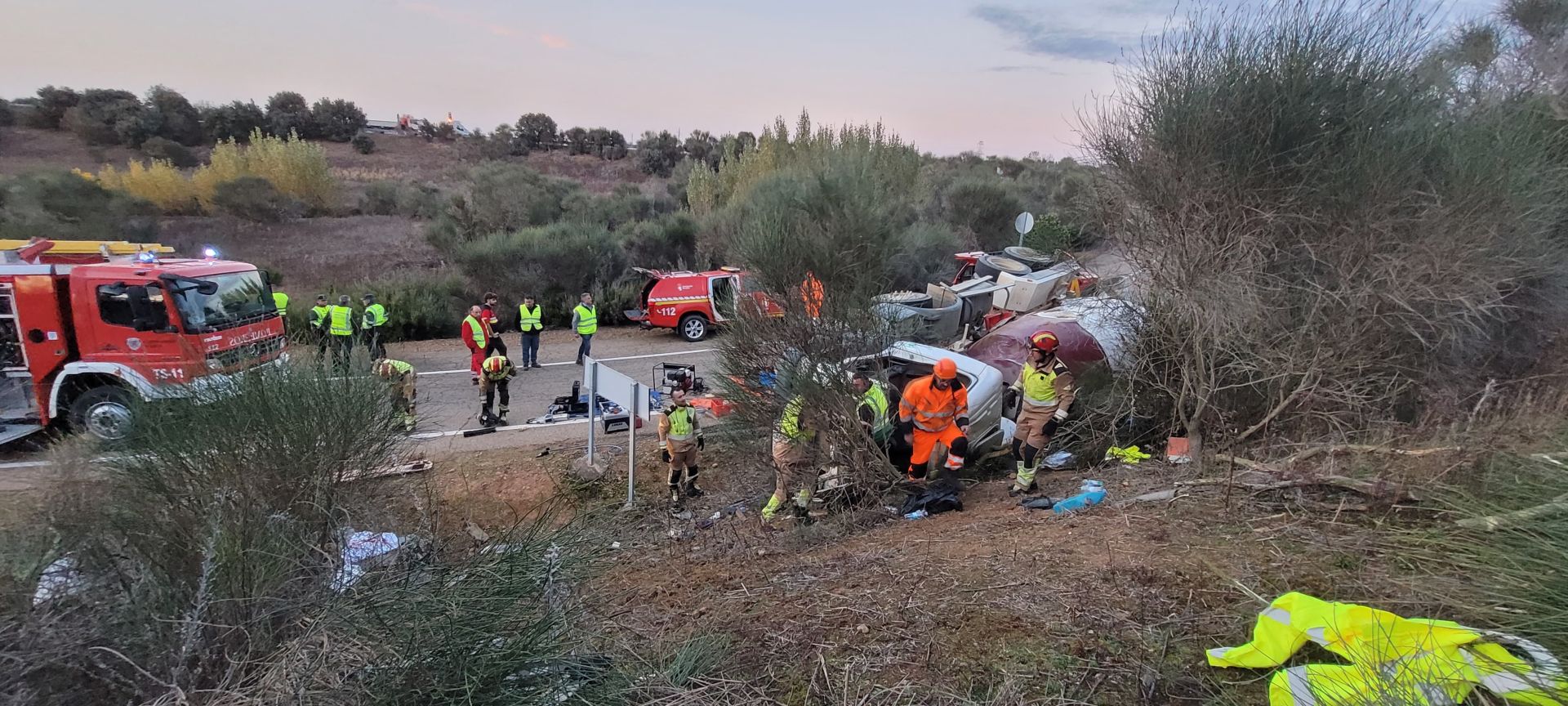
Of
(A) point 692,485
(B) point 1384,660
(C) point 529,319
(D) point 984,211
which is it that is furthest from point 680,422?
(D) point 984,211

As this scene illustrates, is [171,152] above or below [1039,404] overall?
above

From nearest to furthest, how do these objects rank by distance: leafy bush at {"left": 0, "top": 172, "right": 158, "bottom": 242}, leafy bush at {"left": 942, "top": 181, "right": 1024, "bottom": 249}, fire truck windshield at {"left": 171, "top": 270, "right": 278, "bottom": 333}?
fire truck windshield at {"left": 171, "top": 270, "right": 278, "bottom": 333}
leafy bush at {"left": 0, "top": 172, "right": 158, "bottom": 242}
leafy bush at {"left": 942, "top": 181, "right": 1024, "bottom": 249}

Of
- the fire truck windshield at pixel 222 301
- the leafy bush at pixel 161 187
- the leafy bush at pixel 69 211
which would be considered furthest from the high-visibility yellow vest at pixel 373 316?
the leafy bush at pixel 161 187

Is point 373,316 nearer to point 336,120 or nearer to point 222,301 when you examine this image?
point 222,301

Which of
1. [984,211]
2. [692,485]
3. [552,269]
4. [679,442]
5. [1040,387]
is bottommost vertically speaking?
[692,485]

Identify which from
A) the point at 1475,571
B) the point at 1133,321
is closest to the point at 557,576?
the point at 1475,571

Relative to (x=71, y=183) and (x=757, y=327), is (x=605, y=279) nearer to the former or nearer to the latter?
(x=757, y=327)

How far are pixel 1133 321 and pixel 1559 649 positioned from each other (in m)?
4.78

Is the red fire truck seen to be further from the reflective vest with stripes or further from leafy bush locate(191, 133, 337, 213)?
leafy bush locate(191, 133, 337, 213)

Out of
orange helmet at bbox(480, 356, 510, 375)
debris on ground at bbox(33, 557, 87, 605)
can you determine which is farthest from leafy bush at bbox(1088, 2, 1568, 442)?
orange helmet at bbox(480, 356, 510, 375)

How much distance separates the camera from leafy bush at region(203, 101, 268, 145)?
4128cm

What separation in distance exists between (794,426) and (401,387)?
3714 millimetres

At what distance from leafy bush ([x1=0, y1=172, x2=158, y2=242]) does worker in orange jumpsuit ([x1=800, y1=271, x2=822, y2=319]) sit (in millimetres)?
21267

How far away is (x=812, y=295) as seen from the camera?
7426mm
